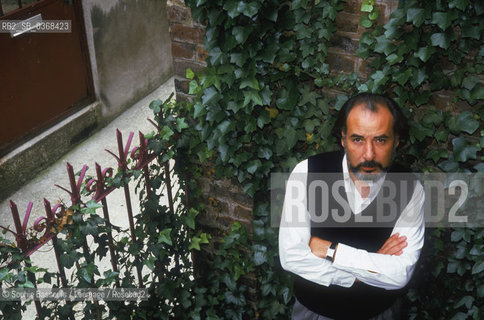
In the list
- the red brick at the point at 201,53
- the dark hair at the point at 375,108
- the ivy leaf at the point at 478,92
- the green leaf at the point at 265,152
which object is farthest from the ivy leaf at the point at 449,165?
the red brick at the point at 201,53

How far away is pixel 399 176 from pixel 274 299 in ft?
4.50

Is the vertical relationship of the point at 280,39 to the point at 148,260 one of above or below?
above

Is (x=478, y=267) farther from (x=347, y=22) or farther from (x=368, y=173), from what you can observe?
(x=347, y=22)

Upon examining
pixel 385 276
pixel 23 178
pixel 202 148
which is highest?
pixel 202 148

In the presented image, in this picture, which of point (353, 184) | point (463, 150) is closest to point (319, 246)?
point (353, 184)

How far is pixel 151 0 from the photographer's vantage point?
7.00 m

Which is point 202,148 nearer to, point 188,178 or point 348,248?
point 188,178

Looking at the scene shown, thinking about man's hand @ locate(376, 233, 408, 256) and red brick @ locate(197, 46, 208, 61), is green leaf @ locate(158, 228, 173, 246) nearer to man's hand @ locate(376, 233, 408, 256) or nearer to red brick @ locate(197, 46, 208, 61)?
red brick @ locate(197, 46, 208, 61)

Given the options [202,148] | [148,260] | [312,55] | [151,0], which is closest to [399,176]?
[312,55]

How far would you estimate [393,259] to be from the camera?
2641 millimetres

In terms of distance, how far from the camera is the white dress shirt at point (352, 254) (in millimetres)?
2631

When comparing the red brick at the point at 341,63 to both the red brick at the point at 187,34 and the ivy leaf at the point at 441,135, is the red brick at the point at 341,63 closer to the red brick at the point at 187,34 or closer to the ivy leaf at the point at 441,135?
the ivy leaf at the point at 441,135

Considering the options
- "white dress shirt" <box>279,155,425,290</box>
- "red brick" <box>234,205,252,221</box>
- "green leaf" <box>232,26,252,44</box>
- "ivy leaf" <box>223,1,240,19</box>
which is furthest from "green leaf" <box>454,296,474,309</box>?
"ivy leaf" <box>223,1,240,19</box>

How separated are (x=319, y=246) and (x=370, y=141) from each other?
0.60m
